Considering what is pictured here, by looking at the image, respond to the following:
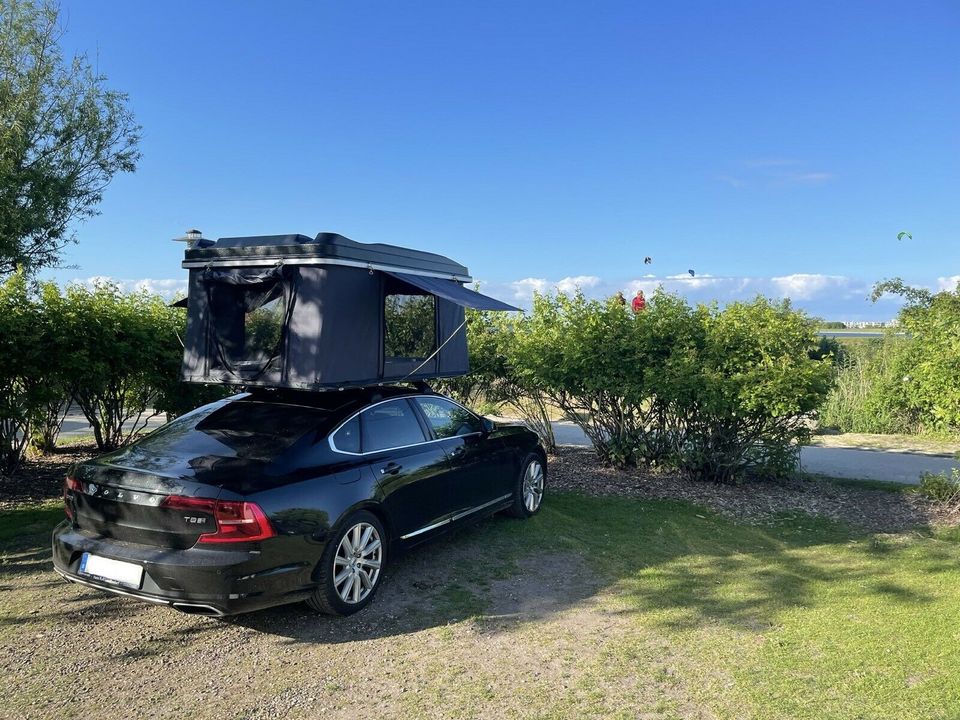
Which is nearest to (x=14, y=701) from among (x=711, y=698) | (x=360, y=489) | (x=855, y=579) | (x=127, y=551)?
(x=127, y=551)

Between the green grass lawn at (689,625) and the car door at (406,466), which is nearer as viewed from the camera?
the green grass lawn at (689,625)

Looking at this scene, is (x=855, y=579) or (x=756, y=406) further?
(x=756, y=406)

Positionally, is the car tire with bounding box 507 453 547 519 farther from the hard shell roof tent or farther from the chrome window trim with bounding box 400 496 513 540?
the hard shell roof tent

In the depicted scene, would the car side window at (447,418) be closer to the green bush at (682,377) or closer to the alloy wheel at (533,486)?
the alloy wheel at (533,486)

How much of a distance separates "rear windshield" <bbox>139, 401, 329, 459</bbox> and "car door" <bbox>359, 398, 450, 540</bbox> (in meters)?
0.42

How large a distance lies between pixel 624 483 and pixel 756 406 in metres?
1.80

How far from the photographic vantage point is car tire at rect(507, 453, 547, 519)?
265 inches

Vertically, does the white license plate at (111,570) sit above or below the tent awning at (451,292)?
below

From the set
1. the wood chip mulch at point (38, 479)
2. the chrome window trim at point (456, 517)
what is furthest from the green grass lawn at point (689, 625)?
the wood chip mulch at point (38, 479)

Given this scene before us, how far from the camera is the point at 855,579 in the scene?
527 centimetres

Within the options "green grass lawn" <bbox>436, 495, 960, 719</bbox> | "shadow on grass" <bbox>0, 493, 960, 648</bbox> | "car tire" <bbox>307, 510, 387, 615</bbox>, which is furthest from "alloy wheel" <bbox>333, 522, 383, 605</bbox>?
"green grass lawn" <bbox>436, 495, 960, 719</bbox>

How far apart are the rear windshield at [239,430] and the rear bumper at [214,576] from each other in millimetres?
653

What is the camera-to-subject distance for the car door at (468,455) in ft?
18.9

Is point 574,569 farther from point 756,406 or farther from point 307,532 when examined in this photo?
point 756,406
